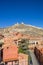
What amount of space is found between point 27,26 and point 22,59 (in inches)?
1774

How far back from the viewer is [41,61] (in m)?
27.1

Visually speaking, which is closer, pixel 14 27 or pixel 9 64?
pixel 9 64

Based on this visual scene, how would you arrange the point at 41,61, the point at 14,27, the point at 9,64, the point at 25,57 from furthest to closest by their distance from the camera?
the point at 14,27
the point at 41,61
the point at 25,57
the point at 9,64

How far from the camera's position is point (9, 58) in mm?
21969

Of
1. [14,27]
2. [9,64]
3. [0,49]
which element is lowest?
[9,64]

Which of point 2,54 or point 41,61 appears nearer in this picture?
point 2,54

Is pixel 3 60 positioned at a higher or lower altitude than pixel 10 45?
lower

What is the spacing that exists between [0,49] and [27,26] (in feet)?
150

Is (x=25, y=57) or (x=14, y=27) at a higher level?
(x=14, y=27)

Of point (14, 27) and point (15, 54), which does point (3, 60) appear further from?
point (14, 27)

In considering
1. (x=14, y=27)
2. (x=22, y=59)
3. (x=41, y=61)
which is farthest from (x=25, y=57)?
(x=14, y=27)

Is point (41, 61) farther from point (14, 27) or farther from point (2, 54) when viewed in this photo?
point (14, 27)

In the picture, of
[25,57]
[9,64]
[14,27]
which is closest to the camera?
[9,64]

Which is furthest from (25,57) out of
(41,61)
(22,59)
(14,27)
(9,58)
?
(14,27)
